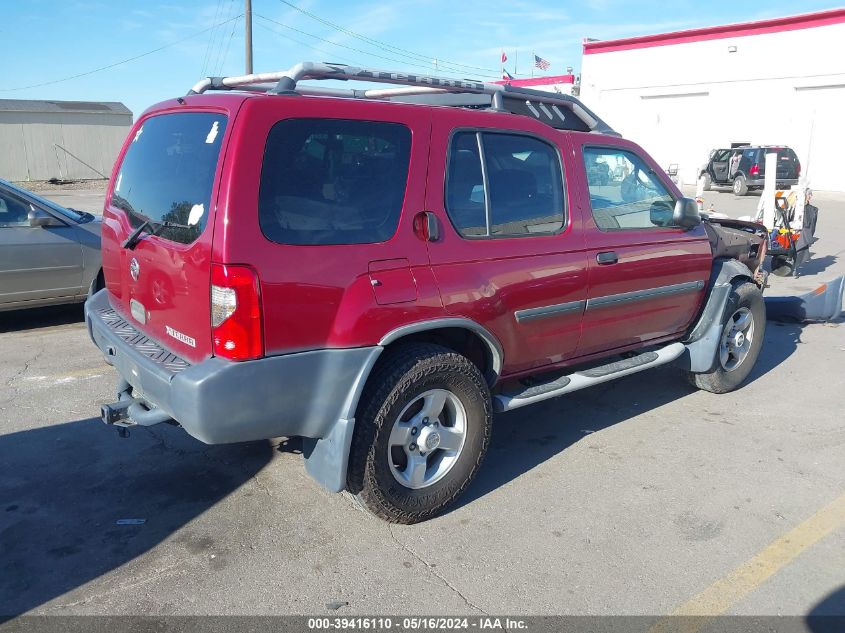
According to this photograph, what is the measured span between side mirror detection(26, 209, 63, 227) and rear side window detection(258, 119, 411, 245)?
15.3 ft

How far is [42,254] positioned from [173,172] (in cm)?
409

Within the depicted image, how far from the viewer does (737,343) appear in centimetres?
548

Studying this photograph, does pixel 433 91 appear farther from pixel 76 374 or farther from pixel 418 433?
pixel 76 374

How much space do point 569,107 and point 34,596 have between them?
390 centimetres

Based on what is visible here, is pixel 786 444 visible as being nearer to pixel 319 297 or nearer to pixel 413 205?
pixel 413 205

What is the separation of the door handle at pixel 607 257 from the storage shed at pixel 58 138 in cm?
3369

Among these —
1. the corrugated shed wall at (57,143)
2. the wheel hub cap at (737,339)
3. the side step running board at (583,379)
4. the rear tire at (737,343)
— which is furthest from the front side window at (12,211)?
the corrugated shed wall at (57,143)

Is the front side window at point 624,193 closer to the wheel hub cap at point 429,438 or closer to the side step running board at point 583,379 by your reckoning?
the side step running board at point 583,379

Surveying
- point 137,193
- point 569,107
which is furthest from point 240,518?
point 569,107

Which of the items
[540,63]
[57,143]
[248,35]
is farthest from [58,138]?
[540,63]

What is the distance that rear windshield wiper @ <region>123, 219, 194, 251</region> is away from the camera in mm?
3314

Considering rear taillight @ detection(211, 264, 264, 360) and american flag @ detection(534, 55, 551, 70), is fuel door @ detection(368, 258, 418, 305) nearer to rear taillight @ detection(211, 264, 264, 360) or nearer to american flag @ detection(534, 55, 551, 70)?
rear taillight @ detection(211, 264, 264, 360)

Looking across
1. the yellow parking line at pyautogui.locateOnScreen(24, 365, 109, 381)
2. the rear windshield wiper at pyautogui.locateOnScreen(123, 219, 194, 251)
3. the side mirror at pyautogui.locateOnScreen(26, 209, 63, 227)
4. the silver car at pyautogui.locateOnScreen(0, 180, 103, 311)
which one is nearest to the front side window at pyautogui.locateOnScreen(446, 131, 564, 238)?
the rear windshield wiper at pyautogui.locateOnScreen(123, 219, 194, 251)

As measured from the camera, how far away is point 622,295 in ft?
14.4
